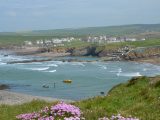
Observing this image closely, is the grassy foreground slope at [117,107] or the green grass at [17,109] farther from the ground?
the grassy foreground slope at [117,107]

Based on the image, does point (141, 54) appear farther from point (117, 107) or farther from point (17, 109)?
point (117, 107)

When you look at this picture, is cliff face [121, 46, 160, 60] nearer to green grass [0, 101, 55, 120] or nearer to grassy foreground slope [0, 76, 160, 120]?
grassy foreground slope [0, 76, 160, 120]

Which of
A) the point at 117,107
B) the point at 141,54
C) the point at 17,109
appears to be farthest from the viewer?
the point at 141,54

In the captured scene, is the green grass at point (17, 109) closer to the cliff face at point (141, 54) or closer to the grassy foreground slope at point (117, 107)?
the grassy foreground slope at point (117, 107)

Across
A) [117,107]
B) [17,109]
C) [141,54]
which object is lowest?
[141,54]

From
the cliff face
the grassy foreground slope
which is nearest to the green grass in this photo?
the grassy foreground slope

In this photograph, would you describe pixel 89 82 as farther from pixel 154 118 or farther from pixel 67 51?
pixel 67 51

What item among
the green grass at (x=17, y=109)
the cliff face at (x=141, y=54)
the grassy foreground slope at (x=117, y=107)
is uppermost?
the grassy foreground slope at (x=117, y=107)

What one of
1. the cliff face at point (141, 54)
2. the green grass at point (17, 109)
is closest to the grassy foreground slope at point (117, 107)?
the green grass at point (17, 109)

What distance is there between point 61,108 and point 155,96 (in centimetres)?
498

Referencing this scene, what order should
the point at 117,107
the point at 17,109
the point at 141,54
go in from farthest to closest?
the point at 141,54 → the point at 17,109 → the point at 117,107

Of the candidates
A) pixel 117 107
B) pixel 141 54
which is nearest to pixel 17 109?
pixel 117 107

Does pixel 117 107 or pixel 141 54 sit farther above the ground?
pixel 117 107

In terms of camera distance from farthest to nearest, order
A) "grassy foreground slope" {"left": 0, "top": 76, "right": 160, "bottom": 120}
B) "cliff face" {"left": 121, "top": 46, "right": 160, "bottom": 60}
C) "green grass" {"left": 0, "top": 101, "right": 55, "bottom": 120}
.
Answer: "cliff face" {"left": 121, "top": 46, "right": 160, "bottom": 60} < "green grass" {"left": 0, "top": 101, "right": 55, "bottom": 120} < "grassy foreground slope" {"left": 0, "top": 76, "right": 160, "bottom": 120}
